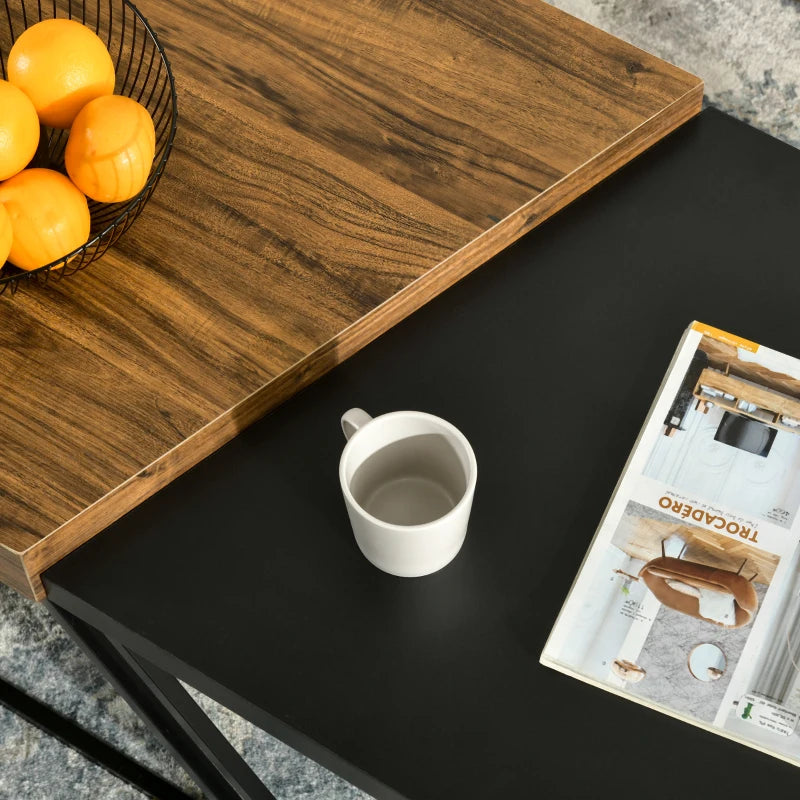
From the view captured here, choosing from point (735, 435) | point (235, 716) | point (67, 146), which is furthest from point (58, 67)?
point (235, 716)

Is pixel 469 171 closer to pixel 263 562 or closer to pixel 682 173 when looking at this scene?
pixel 682 173

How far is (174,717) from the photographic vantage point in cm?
101

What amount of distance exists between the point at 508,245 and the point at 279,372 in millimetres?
261

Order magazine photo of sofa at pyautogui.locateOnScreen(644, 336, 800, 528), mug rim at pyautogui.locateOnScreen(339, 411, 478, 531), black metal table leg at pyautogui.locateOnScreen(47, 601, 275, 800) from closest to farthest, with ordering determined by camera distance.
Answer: mug rim at pyautogui.locateOnScreen(339, 411, 478, 531)
magazine photo of sofa at pyautogui.locateOnScreen(644, 336, 800, 528)
black metal table leg at pyautogui.locateOnScreen(47, 601, 275, 800)

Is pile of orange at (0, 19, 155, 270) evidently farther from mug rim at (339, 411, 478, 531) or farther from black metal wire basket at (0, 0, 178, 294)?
mug rim at (339, 411, 478, 531)

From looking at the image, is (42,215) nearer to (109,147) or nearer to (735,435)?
(109,147)

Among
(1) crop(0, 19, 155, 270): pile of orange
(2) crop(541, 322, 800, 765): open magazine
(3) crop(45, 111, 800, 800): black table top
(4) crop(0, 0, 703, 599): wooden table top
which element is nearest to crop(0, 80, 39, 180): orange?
(1) crop(0, 19, 155, 270): pile of orange

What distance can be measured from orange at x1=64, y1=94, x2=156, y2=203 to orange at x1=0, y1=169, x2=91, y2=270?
2 centimetres

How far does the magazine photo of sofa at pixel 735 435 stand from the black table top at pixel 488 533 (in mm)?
35

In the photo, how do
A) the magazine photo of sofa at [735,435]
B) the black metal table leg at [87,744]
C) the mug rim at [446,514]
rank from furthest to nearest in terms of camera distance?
the black metal table leg at [87,744]
the magazine photo of sofa at [735,435]
the mug rim at [446,514]

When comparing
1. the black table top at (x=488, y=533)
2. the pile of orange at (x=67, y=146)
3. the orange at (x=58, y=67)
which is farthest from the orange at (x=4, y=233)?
the black table top at (x=488, y=533)

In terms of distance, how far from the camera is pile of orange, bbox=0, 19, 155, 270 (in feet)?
2.42

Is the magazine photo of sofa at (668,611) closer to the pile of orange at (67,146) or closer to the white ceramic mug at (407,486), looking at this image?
the white ceramic mug at (407,486)

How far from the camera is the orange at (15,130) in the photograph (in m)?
0.72
